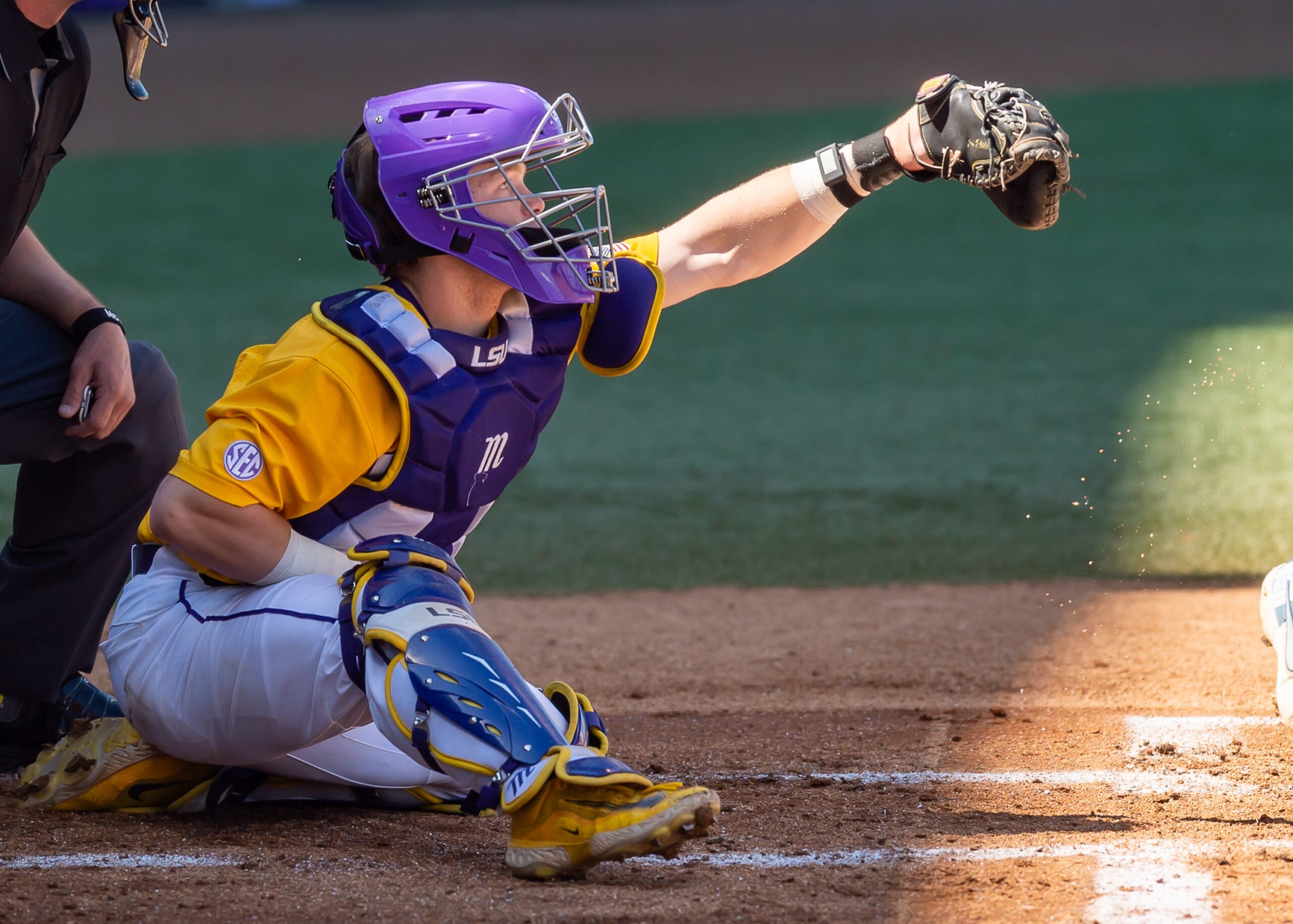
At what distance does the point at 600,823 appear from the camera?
77.4 inches

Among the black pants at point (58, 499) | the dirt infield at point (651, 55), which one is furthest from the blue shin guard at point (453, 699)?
the dirt infield at point (651, 55)

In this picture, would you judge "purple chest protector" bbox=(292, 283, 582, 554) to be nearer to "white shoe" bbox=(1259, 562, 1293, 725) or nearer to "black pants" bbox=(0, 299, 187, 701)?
"black pants" bbox=(0, 299, 187, 701)

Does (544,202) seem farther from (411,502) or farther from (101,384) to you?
(101,384)

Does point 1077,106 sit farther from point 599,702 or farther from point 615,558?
point 599,702

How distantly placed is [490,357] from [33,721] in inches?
49.9

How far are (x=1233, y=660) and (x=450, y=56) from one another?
1538 centimetres

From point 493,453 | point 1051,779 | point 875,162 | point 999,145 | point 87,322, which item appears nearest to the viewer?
point 493,453

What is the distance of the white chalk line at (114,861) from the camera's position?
223 centimetres

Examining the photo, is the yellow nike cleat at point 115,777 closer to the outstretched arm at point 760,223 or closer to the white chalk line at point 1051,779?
the white chalk line at point 1051,779

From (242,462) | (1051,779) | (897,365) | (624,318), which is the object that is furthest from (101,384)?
(897,365)

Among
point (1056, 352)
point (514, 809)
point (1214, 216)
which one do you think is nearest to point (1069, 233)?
point (1214, 216)

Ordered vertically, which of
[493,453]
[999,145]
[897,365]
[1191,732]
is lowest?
[897,365]

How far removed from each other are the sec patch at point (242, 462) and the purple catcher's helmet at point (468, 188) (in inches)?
16.7

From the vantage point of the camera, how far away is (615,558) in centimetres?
489
